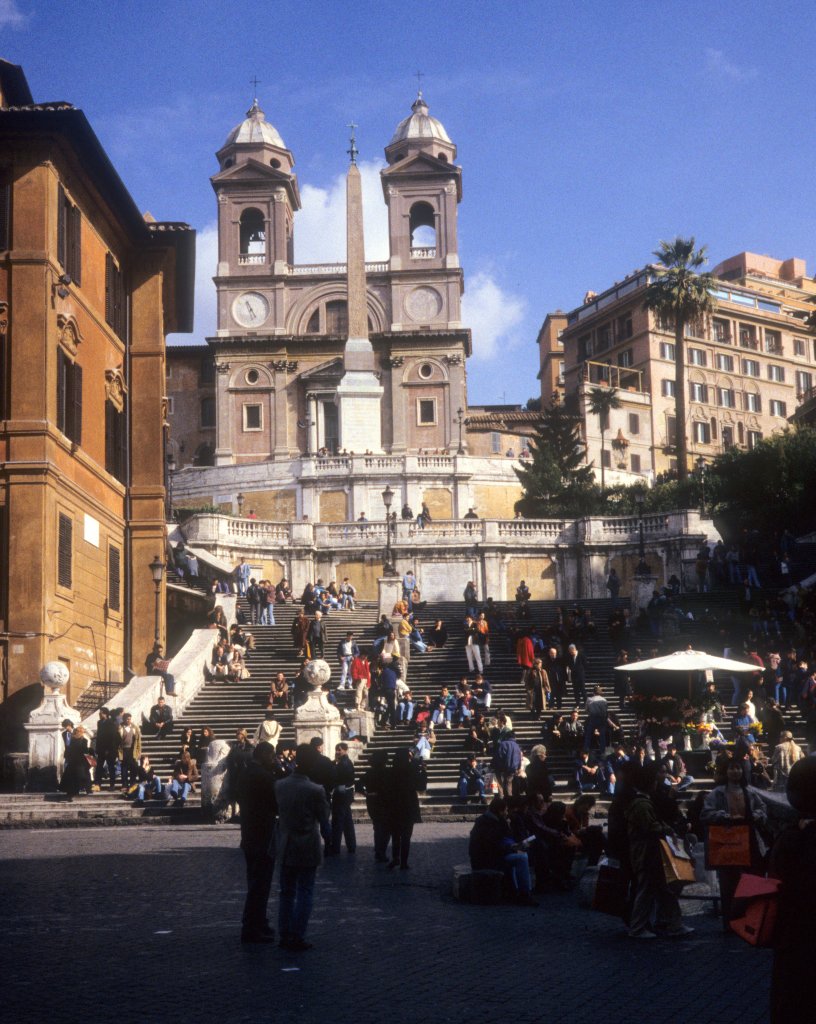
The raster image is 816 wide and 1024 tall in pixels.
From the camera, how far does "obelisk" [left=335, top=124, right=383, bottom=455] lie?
73.6 m

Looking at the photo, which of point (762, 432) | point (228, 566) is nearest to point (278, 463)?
point (228, 566)

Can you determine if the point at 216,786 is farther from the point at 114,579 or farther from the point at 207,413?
the point at 207,413

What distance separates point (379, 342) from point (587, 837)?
68.9 meters

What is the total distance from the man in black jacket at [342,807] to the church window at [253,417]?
211 feet

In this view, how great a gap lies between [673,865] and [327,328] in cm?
7529

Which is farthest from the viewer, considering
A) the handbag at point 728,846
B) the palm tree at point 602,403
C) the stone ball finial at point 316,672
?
the palm tree at point 602,403

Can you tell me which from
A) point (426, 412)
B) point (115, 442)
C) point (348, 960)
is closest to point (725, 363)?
point (426, 412)

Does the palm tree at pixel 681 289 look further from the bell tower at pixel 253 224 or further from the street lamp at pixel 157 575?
A: the street lamp at pixel 157 575

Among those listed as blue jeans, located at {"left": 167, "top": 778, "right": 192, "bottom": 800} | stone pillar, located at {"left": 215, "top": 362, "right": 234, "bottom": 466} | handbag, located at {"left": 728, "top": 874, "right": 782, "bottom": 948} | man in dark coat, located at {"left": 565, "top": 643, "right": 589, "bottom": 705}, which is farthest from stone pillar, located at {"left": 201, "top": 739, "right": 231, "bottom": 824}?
stone pillar, located at {"left": 215, "top": 362, "right": 234, "bottom": 466}

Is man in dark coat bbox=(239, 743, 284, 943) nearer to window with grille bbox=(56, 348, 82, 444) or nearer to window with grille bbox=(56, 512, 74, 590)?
window with grille bbox=(56, 512, 74, 590)

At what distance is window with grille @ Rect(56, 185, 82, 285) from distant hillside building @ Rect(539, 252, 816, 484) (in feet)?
194

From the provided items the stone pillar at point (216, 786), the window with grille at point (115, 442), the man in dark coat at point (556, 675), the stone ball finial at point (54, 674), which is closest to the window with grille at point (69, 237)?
the window with grille at point (115, 442)

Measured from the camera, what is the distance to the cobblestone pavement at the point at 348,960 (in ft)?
27.6

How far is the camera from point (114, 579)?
105ft
